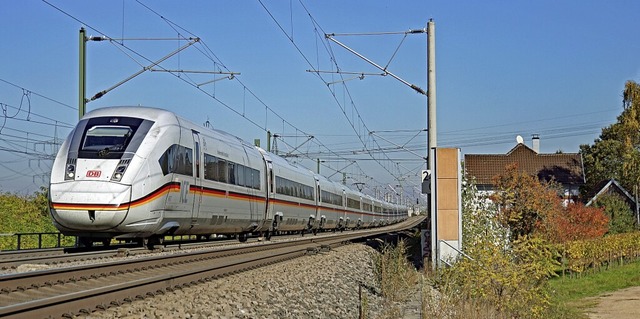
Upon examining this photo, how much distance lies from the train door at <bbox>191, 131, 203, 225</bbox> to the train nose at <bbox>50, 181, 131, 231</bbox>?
12.4 feet

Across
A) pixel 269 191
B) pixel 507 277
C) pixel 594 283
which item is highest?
pixel 269 191

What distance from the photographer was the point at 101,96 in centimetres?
2700

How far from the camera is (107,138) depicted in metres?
18.2

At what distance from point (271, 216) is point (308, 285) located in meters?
16.4

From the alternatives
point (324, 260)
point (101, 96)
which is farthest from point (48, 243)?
point (324, 260)

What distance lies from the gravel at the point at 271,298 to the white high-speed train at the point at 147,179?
313cm

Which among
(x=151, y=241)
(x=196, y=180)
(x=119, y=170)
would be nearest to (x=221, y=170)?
(x=196, y=180)

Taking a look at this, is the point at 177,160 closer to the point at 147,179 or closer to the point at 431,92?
the point at 147,179

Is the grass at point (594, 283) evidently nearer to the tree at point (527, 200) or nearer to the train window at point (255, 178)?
the tree at point (527, 200)

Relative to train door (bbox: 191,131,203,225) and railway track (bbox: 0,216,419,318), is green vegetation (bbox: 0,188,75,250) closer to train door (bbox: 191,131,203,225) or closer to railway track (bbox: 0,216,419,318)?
train door (bbox: 191,131,203,225)

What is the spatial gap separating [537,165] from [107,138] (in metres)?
58.7

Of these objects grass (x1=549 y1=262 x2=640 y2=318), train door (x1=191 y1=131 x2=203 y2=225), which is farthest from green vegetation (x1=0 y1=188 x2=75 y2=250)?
grass (x1=549 y1=262 x2=640 y2=318)

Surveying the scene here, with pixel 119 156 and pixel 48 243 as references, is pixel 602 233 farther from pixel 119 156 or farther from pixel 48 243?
pixel 119 156

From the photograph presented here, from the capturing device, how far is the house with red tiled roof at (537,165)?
68.5 m
